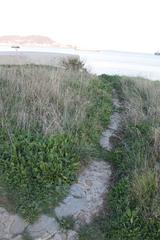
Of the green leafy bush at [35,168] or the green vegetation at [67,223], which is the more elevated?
the green leafy bush at [35,168]

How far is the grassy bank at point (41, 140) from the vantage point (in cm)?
462

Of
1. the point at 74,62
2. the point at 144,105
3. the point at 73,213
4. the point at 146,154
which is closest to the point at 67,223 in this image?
the point at 73,213

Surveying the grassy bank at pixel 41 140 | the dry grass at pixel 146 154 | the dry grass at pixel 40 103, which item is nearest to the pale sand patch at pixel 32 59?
the dry grass at pixel 40 103

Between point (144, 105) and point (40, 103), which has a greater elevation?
point (40, 103)

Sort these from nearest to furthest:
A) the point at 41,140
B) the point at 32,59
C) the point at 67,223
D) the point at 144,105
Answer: the point at 67,223, the point at 41,140, the point at 144,105, the point at 32,59

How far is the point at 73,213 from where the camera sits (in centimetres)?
451

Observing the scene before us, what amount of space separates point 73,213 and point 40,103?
2504 millimetres

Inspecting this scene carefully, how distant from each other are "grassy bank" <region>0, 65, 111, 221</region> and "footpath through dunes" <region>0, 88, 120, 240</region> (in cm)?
11

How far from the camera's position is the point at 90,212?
458 cm

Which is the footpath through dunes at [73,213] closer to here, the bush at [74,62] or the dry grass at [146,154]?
the dry grass at [146,154]

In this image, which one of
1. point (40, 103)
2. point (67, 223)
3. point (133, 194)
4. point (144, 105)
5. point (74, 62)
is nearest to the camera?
point (67, 223)

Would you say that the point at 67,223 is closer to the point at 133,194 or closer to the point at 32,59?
the point at 133,194

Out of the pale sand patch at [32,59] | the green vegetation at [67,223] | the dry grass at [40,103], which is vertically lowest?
the green vegetation at [67,223]

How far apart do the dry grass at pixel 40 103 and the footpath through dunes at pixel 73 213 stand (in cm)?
96
